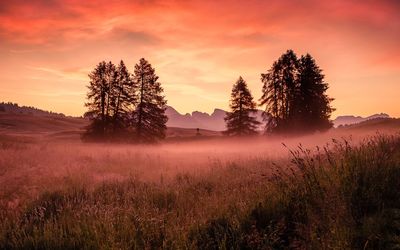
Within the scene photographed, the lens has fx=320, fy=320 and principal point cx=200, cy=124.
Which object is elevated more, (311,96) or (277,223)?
(311,96)

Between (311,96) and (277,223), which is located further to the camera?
(311,96)

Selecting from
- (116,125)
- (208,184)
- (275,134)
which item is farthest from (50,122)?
(208,184)

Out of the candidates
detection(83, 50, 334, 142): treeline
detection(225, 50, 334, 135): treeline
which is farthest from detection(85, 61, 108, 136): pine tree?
detection(225, 50, 334, 135): treeline

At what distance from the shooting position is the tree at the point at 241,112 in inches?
1606

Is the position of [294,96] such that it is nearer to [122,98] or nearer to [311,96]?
[311,96]

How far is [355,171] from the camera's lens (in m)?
5.38

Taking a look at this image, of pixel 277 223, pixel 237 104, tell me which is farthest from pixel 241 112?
pixel 277 223

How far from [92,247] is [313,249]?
282 centimetres

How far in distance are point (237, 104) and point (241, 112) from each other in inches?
46.9

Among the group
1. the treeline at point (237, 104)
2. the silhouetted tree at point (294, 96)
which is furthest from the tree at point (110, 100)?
the silhouetted tree at point (294, 96)

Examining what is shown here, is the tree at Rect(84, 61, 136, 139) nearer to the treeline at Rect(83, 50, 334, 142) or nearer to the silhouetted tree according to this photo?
the treeline at Rect(83, 50, 334, 142)

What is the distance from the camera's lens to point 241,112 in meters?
40.7

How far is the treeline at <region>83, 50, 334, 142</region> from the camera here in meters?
35.8

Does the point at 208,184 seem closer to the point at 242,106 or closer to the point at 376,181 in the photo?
the point at 376,181
